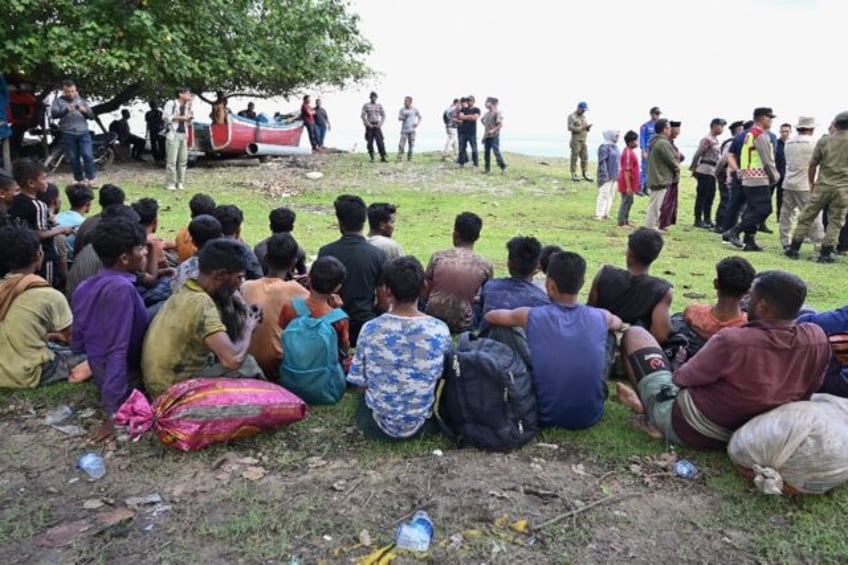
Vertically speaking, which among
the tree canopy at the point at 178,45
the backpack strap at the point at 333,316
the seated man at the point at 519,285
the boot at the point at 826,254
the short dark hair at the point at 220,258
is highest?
the tree canopy at the point at 178,45

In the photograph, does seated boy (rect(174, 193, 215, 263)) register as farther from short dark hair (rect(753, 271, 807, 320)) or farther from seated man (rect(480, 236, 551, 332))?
short dark hair (rect(753, 271, 807, 320))

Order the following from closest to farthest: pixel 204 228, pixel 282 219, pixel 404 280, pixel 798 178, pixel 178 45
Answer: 1. pixel 404 280
2. pixel 204 228
3. pixel 282 219
4. pixel 798 178
5. pixel 178 45

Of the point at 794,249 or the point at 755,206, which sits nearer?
the point at 794,249

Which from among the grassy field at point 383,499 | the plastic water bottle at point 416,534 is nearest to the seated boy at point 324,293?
the grassy field at point 383,499

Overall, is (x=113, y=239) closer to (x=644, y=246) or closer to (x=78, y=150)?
(x=644, y=246)

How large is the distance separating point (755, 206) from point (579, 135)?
7.52m

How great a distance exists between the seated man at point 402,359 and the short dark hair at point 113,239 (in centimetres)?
159

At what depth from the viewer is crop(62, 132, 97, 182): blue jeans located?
1302cm

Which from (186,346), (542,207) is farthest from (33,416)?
(542,207)

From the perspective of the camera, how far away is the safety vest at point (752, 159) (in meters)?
10.2

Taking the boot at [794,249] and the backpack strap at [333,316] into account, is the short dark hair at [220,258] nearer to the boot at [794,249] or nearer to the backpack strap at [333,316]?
the backpack strap at [333,316]

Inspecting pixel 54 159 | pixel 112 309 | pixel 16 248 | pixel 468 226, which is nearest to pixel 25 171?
pixel 16 248

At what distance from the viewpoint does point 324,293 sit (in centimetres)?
452

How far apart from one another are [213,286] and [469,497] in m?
1.97
